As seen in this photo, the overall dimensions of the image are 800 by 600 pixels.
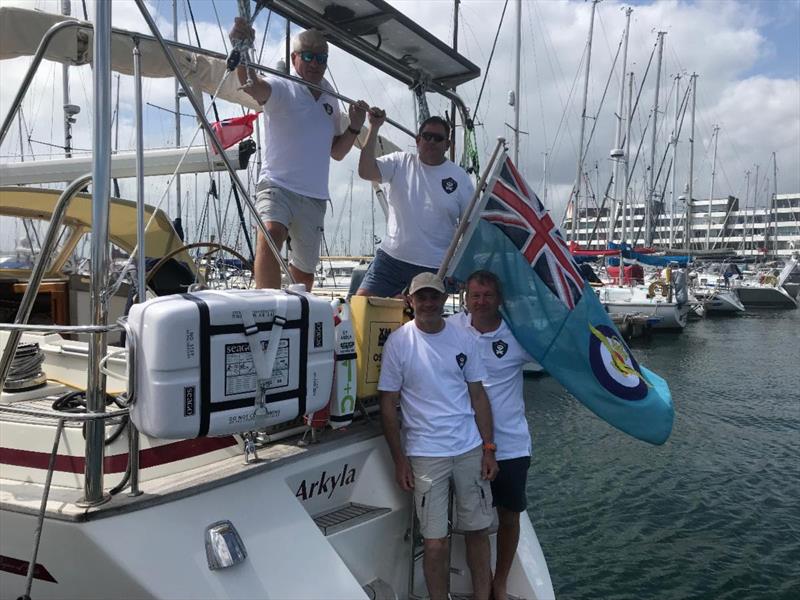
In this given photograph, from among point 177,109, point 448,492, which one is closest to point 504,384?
point 448,492

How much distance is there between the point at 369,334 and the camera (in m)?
3.19

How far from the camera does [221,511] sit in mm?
2389

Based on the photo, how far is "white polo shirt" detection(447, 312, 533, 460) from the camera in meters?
3.26

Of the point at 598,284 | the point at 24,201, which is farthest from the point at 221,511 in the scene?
the point at 598,284

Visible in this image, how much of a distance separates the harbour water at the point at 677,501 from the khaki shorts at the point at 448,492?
2.83 meters

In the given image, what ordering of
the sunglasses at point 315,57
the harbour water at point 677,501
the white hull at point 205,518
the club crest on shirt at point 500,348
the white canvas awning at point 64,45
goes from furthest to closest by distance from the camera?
the harbour water at point 677,501 < the white canvas awning at point 64,45 < the sunglasses at point 315,57 < the club crest on shirt at point 500,348 < the white hull at point 205,518

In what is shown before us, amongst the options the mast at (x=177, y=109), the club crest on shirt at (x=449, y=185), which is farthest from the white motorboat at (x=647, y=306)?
the club crest on shirt at (x=449, y=185)

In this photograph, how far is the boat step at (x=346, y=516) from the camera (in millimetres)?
2855

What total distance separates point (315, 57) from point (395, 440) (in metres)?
2.12

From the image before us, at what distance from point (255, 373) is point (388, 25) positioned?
92.1 inches

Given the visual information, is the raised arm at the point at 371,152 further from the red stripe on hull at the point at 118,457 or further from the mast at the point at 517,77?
the mast at the point at 517,77

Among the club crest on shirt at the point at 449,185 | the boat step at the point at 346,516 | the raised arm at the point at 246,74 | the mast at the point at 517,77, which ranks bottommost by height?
the boat step at the point at 346,516

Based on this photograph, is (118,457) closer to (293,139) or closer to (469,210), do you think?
(293,139)

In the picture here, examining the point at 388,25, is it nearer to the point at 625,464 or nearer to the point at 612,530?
the point at 612,530
